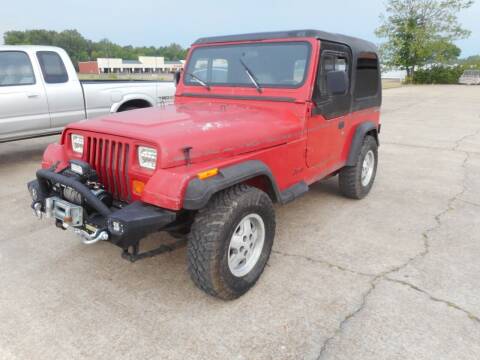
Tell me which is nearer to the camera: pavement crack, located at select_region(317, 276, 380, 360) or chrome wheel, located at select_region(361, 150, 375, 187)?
pavement crack, located at select_region(317, 276, 380, 360)

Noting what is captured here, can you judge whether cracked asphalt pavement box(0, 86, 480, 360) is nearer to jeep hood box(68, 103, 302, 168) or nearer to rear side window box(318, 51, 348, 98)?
jeep hood box(68, 103, 302, 168)

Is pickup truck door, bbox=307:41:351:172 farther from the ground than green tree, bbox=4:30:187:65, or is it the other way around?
green tree, bbox=4:30:187:65

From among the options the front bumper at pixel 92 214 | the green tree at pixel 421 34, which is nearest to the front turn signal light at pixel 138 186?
the front bumper at pixel 92 214

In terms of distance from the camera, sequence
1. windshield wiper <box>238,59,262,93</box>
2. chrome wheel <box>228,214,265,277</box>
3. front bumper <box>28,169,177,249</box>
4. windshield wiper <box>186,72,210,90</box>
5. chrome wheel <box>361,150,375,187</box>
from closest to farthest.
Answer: front bumper <box>28,169,177,249</box>
chrome wheel <box>228,214,265,277</box>
windshield wiper <box>238,59,262,93</box>
windshield wiper <box>186,72,210,90</box>
chrome wheel <box>361,150,375,187</box>

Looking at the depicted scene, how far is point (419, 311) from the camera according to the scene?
276cm

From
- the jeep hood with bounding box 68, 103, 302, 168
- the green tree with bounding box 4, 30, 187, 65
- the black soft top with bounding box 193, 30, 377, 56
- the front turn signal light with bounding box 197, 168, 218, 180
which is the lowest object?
the front turn signal light with bounding box 197, 168, 218, 180

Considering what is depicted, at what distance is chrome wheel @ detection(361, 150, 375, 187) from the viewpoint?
5.04 m

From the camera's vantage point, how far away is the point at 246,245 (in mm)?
2920

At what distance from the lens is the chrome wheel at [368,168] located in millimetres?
5035

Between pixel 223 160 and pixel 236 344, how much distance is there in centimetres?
120

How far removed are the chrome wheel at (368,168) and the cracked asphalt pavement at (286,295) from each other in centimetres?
42

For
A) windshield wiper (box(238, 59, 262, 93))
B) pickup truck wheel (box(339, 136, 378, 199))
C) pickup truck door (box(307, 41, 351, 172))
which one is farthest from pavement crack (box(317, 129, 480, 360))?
windshield wiper (box(238, 59, 262, 93))

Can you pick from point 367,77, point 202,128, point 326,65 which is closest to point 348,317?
point 202,128

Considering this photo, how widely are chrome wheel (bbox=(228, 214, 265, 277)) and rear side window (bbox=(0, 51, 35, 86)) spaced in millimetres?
5107
